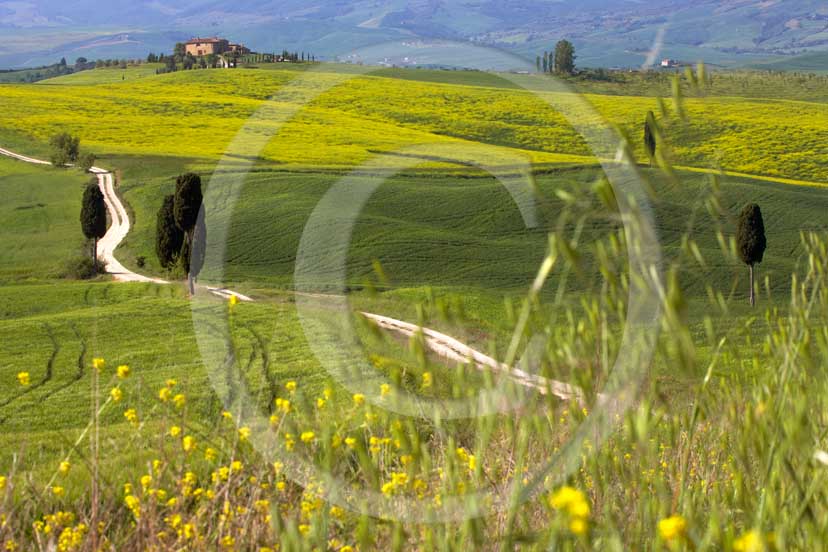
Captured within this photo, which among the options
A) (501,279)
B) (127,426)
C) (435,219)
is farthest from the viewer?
(435,219)

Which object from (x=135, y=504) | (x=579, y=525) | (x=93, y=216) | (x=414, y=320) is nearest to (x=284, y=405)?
(x=135, y=504)

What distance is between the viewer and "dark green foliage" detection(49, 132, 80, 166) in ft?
169

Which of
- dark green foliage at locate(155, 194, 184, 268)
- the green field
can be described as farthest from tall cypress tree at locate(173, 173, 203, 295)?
the green field

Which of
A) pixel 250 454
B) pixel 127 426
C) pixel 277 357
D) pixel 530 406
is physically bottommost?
pixel 277 357

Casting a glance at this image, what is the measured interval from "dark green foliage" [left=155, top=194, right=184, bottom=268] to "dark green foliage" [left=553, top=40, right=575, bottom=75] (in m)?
65.0

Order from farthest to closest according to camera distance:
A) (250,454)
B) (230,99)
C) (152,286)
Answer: (230,99)
(152,286)
(250,454)

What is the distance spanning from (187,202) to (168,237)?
7.45 ft

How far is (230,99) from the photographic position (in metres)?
72.7

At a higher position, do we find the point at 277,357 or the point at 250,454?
the point at 250,454

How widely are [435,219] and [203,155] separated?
16.0m

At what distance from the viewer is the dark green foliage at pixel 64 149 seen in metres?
51.5

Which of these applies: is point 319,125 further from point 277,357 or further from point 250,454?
point 250,454

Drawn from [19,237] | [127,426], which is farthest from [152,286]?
[127,426]

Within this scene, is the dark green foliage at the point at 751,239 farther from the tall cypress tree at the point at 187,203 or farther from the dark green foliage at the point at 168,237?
the dark green foliage at the point at 168,237
